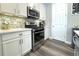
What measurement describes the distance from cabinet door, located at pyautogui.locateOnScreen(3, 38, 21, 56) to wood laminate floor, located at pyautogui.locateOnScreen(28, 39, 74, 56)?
20cm

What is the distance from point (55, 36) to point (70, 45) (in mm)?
231

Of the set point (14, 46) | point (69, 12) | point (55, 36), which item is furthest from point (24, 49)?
point (69, 12)

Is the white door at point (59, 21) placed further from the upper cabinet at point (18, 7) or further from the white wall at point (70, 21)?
the upper cabinet at point (18, 7)

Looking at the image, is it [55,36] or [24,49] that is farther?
[24,49]

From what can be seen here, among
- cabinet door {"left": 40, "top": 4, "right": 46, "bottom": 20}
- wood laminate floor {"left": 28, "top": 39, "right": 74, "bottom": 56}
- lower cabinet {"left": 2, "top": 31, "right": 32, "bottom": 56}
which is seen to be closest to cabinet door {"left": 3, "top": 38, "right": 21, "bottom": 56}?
lower cabinet {"left": 2, "top": 31, "right": 32, "bottom": 56}

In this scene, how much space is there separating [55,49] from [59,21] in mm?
384

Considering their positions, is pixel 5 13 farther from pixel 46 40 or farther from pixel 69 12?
pixel 69 12

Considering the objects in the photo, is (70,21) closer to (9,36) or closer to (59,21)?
(59,21)

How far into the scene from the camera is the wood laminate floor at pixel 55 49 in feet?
4.65

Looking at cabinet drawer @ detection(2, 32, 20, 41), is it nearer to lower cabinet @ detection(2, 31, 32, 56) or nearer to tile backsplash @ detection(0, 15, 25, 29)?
lower cabinet @ detection(2, 31, 32, 56)

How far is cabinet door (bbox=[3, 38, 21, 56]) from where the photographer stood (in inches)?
50.1

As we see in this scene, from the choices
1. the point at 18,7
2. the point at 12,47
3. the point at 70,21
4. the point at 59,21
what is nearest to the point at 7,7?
the point at 18,7

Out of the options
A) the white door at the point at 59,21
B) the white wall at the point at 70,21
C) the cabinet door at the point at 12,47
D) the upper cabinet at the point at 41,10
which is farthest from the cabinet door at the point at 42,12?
the cabinet door at the point at 12,47

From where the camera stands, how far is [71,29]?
4.61 feet
